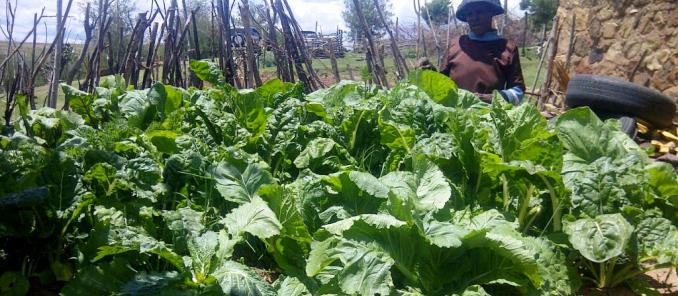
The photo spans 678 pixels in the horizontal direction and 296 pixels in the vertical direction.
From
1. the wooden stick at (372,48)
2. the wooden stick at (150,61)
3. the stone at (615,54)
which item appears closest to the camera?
the wooden stick at (150,61)

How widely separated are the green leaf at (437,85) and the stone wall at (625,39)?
4.76 meters

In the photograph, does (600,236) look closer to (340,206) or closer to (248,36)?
(340,206)

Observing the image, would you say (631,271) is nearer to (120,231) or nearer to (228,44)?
(120,231)

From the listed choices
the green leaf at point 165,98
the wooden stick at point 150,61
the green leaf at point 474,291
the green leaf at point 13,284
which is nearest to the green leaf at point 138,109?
the green leaf at point 165,98

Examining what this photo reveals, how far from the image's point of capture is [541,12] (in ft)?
92.1

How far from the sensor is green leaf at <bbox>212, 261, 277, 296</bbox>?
5.28 feet

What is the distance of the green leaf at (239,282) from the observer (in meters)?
1.61

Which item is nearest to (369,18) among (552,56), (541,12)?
(541,12)

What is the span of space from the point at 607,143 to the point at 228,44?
3.32 metres

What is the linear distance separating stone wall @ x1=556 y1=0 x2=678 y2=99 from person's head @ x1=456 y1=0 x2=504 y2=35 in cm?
352

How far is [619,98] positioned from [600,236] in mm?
4578

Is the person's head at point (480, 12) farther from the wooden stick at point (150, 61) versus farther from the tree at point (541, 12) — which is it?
the tree at point (541, 12)

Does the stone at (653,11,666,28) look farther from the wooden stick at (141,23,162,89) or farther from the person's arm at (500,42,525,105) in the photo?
the wooden stick at (141,23,162,89)

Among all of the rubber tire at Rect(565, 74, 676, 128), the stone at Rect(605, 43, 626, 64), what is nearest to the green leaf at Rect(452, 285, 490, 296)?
the rubber tire at Rect(565, 74, 676, 128)
